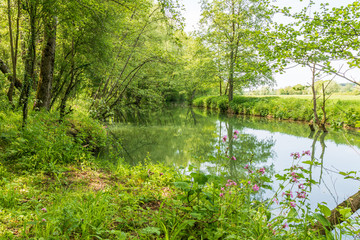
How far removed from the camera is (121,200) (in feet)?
8.71

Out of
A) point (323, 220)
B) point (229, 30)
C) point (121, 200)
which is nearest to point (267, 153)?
point (323, 220)

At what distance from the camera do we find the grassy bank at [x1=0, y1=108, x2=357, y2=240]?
6.41 ft

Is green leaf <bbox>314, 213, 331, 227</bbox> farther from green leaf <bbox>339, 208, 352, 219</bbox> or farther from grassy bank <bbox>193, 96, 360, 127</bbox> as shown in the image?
grassy bank <bbox>193, 96, 360, 127</bbox>

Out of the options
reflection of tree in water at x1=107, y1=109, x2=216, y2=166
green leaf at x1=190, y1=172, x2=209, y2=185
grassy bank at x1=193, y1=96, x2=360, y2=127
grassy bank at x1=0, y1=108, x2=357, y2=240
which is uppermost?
grassy bank at x1=193, y1=96, x2=360, y2=127

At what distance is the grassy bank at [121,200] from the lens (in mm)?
1954

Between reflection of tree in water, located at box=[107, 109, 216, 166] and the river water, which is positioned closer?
the river water

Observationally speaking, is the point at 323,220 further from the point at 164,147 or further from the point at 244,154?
the point at 164,147

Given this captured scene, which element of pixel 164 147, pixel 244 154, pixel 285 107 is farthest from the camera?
pixel 285 107

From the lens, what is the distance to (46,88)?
6066 millimetres

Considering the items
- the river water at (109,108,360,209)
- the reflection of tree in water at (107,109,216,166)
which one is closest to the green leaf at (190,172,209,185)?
the river water at (109,108,360,209)

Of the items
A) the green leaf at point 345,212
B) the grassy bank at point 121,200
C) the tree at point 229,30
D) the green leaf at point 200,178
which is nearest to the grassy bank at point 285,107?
the tree at point 229,30

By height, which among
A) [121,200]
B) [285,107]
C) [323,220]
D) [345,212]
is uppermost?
[285,107]

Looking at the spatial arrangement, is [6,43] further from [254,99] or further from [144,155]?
[254,99]

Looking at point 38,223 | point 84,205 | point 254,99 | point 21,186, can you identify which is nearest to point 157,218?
point 84,205
